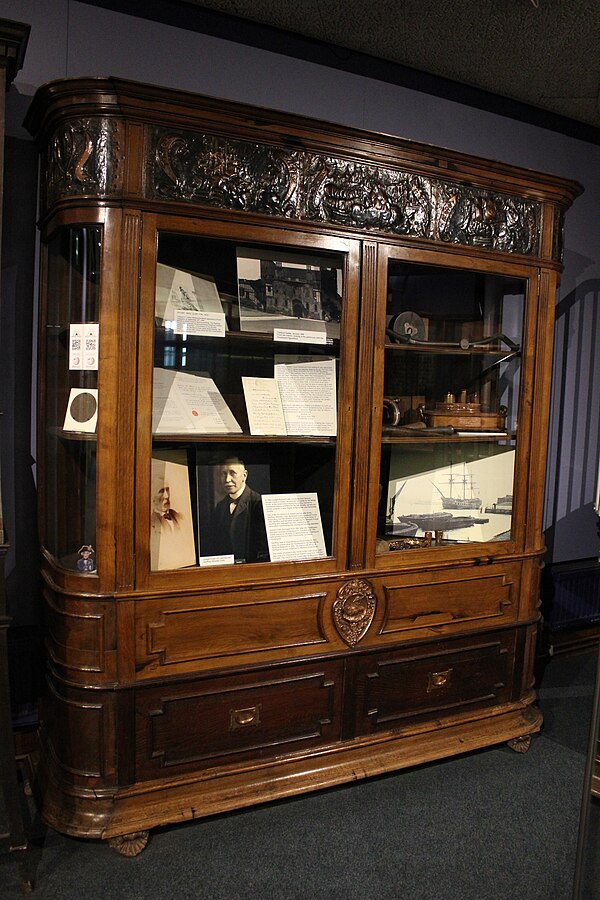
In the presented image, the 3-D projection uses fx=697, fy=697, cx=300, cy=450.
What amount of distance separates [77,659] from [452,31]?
8.67ft

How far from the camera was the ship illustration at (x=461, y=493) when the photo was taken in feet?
8.82

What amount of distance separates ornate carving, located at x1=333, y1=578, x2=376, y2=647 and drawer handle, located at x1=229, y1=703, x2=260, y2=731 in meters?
0.38

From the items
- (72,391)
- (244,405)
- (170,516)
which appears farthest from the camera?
(244,405)

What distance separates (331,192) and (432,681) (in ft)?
5.84

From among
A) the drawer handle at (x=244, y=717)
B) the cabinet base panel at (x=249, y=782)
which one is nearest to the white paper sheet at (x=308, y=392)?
the drawer handle at (x=244, y=717)

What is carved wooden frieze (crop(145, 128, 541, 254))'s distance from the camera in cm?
205

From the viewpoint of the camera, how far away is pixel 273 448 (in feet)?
7.76

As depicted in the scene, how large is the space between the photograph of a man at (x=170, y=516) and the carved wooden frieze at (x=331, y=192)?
82cm

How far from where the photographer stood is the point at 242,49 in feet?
8.71

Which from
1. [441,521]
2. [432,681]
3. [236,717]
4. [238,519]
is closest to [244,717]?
[236,717]

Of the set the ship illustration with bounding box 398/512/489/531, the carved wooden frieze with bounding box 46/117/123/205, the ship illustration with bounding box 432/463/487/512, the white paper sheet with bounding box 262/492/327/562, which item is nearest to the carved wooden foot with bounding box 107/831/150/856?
the white paper sheet with bounding box 262/492/327/562

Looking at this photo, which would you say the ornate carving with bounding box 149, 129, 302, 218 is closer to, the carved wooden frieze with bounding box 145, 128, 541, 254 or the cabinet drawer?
the carved wooden frieze with bounding box 145, 128, 541, 254

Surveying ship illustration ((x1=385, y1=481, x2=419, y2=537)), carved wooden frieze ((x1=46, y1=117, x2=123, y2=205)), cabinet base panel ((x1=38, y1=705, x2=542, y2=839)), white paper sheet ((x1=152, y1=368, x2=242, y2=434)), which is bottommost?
cabinet base panel ((x1=38, y1=705, x2=542, y2=839))

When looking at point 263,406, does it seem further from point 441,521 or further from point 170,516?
point 441,521
